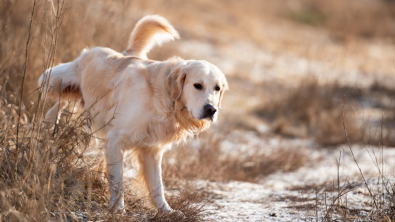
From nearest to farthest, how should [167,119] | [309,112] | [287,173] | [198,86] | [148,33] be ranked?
[198,86], [167,119], [148,33], [287,173], [309,112]

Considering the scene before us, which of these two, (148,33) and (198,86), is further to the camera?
(148,33)

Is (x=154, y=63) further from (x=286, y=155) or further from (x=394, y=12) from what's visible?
(x=394, y=12)

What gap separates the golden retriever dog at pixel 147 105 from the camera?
300 cm

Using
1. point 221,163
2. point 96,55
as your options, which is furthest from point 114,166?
point 221,163

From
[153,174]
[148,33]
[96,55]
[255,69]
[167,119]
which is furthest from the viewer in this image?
[255,69]

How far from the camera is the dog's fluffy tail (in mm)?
3672

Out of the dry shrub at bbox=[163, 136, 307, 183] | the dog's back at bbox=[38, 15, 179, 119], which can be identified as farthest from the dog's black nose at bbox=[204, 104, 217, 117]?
the dry shrub at bbox=[163, 136, 307, 183]

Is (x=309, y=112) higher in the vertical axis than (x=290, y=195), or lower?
higher

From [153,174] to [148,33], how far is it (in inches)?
52.7

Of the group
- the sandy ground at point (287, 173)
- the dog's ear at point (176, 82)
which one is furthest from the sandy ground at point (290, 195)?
the dog's ear at point (176, 82)

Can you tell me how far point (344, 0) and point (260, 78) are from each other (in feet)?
44.1

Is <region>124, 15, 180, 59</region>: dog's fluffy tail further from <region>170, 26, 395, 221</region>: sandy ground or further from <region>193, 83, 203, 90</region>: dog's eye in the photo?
<region>170, 26, 395, 221</region>: sandy ground

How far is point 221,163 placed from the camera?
509cm

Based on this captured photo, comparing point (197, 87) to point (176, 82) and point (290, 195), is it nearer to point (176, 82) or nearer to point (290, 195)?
point (176, 82)
